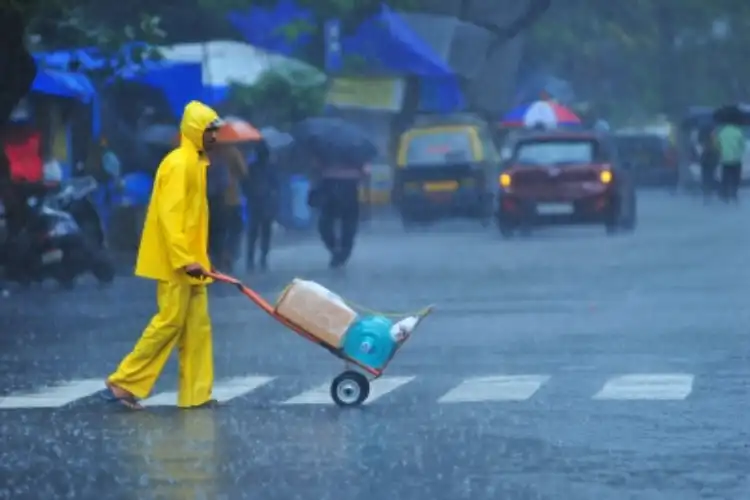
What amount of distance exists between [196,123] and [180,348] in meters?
1.29

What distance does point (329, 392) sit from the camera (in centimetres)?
1468

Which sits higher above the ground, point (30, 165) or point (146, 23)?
point (146, 23)

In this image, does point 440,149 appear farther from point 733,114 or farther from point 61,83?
point 733,114

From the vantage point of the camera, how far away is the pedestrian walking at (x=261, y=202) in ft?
94.8

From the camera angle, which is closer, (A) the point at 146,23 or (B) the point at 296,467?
(B) the point at 296,467

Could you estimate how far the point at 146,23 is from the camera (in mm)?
31359

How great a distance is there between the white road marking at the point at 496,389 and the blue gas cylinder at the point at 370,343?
483 millimetres

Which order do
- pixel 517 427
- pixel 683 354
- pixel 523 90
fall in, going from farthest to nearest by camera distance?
pixel 523 90, pixel 683 354, pixel 517 427

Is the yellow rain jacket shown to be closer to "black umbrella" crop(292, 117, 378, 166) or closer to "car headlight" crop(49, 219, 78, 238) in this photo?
"car headlight" crop(49, 219, 78, 238)

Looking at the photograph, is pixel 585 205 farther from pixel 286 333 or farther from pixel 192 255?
pixel 192 255

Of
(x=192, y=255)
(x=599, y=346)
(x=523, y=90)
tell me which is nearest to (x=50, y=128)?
(x=599, y=346)

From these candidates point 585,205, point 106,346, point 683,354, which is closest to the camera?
point 683,354

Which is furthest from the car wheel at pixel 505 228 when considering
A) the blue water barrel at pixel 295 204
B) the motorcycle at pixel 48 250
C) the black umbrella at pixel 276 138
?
the motorcycle at pixel 48 250

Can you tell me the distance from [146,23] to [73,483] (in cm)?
2117
